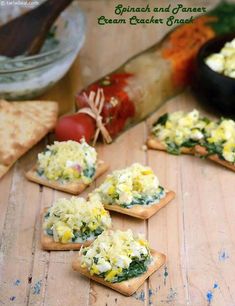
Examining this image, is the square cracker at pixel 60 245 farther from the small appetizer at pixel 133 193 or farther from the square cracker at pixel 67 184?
the square cracker at pixel 67 184

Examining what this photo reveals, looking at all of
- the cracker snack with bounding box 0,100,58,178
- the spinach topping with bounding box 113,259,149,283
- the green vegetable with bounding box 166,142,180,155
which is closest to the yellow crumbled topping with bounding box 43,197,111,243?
the spinach topping with bounding box 113,259,149,283

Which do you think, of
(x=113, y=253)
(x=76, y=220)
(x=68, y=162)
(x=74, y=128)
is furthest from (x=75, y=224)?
(x=74, y=128)

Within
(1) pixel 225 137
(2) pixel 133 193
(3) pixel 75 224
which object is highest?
(3) pixel 75 224

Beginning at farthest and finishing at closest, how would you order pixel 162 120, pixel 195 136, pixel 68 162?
pixel 162 120, pixel 195 136, pixel 68 162

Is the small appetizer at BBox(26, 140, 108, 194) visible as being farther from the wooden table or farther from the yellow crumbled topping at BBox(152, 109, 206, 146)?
the yellow crumbled topping at BBox(152, 109, 206, 146)

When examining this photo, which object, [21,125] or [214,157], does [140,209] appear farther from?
[21,125]

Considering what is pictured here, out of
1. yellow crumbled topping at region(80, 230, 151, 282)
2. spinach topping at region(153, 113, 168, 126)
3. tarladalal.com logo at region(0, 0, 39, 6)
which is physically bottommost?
spinach topping at region(153, 113, 168, 126)
